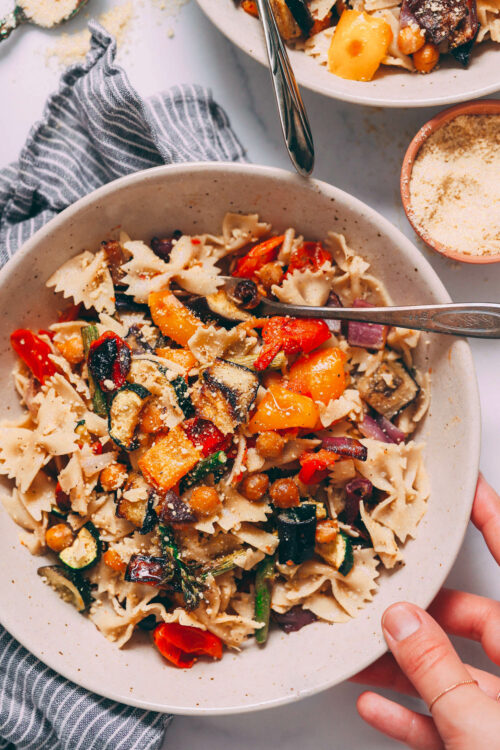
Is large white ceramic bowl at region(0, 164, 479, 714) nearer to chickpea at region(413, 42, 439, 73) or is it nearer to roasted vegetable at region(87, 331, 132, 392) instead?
A: roasted vegetable at region(87, 331, 132, 392)

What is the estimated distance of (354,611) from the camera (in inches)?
142

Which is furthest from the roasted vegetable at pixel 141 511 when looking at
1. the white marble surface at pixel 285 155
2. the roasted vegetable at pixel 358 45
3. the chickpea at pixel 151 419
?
the roasted vegetable at pixel 358 45

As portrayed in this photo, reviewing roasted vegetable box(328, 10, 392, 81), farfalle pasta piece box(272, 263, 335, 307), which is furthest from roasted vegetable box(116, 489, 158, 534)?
roasted vegetable box(328, 10, 392, 81)

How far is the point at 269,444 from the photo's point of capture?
3.36 meters

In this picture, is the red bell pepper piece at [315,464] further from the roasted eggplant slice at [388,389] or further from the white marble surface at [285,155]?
the white marble surface at [285,155]

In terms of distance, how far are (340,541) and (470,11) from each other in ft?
9.92

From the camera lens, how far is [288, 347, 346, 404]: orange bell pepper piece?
3.52m

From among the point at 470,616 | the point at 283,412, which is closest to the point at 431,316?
the point at 283,412

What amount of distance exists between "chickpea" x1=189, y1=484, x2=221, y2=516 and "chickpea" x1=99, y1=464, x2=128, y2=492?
1.35 feet

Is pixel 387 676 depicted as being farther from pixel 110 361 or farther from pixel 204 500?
pixel 110 361

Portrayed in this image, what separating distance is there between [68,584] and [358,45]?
11.1ft

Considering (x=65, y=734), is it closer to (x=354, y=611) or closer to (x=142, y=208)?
(x=354, y=611)

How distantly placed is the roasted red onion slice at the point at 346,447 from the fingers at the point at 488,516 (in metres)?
0.88

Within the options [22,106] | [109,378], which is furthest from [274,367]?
[22,106]
